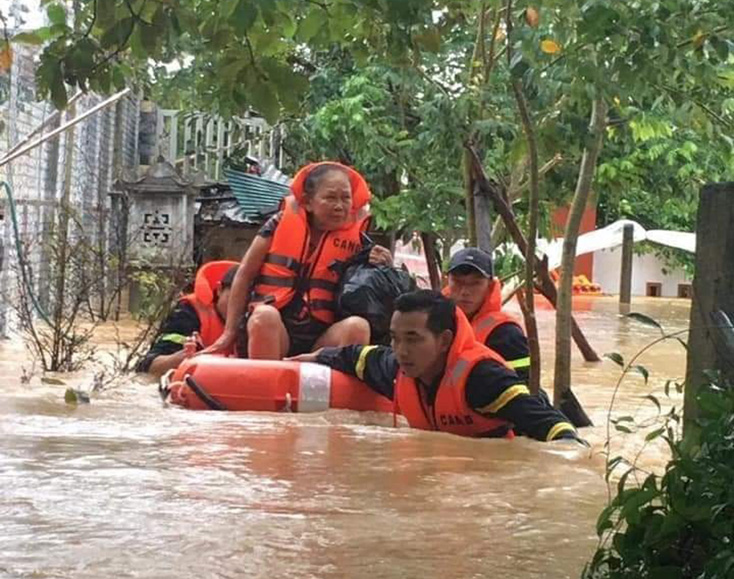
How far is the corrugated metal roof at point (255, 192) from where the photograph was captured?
13.2 meters

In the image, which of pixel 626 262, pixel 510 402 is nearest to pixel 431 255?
pixel 510 402

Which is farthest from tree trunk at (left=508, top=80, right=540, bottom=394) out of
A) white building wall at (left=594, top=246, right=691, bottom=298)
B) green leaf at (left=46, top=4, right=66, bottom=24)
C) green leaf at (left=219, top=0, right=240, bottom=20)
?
white building wall at (left=594, top=246, right=691, bottom=298)

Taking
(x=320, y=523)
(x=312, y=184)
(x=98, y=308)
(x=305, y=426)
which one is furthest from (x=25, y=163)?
(x=320, y=523)

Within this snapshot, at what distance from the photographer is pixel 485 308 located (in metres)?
6.25

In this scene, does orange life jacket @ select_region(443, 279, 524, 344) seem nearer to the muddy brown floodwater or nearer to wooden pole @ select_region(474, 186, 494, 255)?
the muddy brown floodwater

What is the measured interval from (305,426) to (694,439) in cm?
374

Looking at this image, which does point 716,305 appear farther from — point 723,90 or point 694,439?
point 723,90

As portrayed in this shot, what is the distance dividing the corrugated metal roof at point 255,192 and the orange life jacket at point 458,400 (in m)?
7.75

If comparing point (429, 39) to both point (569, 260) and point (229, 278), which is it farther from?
point (229, 278)

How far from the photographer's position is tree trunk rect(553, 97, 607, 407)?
683 cm

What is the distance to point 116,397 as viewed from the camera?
22.9 feet

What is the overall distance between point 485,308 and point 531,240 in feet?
2.51

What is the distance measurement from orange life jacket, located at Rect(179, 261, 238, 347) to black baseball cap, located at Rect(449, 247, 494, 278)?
6.38ft

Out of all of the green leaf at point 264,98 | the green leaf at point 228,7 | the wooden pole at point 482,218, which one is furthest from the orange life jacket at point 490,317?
the green leaf at point 228,7
